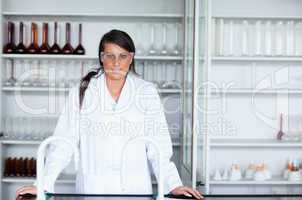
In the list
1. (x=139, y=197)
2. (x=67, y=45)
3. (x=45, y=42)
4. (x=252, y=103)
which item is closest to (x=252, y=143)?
(x=252, y=103)

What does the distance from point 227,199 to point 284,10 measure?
202cm

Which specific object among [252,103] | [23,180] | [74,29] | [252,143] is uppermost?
[74,29]

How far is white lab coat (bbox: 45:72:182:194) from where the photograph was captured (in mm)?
1791

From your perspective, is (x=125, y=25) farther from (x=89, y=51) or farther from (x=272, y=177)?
(x=272, y=177)

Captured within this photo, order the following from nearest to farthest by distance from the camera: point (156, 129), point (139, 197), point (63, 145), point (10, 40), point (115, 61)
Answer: point (139, 197), point (63, 145), point (156, 129), point (115, 61), point (10, 40)

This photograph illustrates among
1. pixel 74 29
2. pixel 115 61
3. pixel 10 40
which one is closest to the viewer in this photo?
pixel 115 61

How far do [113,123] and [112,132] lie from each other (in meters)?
0.09

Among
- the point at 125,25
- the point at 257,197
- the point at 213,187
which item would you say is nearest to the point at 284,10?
the point at 125,25

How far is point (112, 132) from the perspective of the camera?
1.87m

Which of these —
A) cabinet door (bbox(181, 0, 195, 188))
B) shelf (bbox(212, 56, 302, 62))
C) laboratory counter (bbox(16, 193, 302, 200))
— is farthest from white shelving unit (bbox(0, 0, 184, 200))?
laboratory counter (bbox(16, 193, 302, 200))

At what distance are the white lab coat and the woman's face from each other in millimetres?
40

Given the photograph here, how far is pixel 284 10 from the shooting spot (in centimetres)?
293

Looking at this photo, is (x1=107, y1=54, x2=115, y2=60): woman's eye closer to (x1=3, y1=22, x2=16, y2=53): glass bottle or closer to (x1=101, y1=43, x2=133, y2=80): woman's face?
(x1=101, y1=43, x2=133, y2=80): woman's face

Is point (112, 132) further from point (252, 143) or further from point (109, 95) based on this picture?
point (252, 143)
